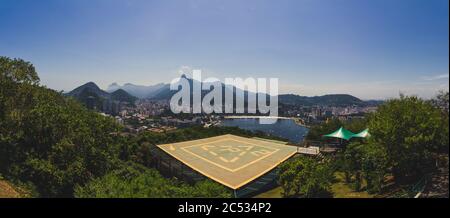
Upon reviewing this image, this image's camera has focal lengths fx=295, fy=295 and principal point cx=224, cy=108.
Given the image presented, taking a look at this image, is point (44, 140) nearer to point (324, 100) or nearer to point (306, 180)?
point (306, 180)

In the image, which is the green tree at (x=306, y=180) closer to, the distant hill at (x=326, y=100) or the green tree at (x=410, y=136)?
the green tree at (x=410, y=136)

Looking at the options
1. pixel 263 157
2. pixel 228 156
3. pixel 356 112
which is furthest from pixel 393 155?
pixel 356 112

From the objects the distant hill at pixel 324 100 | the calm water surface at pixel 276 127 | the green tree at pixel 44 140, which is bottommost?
the calm water surface at pixel 276 127

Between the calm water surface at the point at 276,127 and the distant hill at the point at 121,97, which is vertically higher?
the distant hill at the point at 121,97

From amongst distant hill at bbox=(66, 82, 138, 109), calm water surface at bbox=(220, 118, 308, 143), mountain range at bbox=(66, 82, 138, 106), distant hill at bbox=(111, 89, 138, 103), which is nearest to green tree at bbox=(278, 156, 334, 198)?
calm water surface at bbox=(220, 118, 308, 143)

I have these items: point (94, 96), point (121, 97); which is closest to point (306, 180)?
point (94, 96)

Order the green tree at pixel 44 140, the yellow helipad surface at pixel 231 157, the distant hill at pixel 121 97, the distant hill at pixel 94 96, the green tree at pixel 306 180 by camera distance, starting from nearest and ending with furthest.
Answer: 1. the green tree at pixel 306 180
2. the green tree at pixel 44 140
3. the yellow helipad surface at pixel 231 157
4. the distant hill at pixel 94 96
5. the distant hill at pixel 121 97

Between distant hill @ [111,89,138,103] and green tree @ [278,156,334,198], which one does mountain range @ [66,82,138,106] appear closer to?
distant hill @ [111,89,138,103]

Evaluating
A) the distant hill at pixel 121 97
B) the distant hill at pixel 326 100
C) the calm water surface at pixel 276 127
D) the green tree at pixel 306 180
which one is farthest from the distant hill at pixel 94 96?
the distant hill at pixel 326 100

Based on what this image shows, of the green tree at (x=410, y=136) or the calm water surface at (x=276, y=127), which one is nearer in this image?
the green tree at (x=410, y=136)
